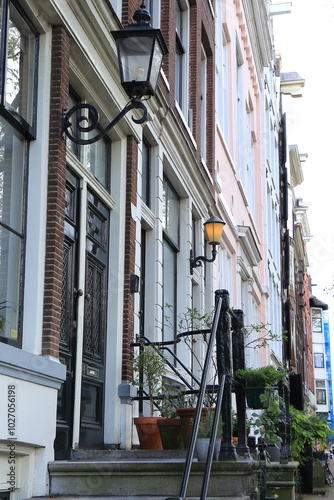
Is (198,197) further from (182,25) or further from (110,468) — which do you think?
(110,468)

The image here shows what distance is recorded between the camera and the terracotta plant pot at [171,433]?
7.69 metres

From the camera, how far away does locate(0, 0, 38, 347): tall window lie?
620cm

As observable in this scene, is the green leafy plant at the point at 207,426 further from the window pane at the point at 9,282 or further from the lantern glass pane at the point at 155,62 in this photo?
the lantern glass pane at the point at 155,62

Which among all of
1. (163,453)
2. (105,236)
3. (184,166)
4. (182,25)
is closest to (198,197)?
(184,166)

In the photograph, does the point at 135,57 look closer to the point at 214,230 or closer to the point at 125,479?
the point at 125,479

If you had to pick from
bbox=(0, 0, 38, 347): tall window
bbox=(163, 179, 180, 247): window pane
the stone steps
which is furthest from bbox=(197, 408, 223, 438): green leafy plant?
bbox=(163, 179, 180, 247): window pane

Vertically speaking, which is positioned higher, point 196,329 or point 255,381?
point 196,329

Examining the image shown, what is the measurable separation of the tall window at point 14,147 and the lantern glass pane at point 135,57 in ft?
2.60

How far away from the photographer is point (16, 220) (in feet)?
21.1

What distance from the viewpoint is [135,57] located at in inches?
265

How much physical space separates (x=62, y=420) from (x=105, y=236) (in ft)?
7.89

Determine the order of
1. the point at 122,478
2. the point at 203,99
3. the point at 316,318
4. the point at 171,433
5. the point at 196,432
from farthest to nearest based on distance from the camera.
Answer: the point at 316,318, the point at 203,99, the point at 171,433, the point at 122,478, the point at 196,432

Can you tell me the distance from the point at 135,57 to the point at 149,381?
3.52 meters

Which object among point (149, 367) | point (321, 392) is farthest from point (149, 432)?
point (321, 392)
